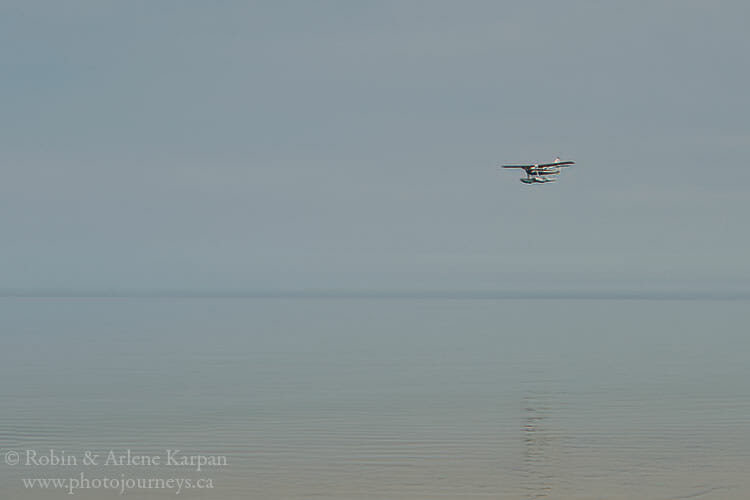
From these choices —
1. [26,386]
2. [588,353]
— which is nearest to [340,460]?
[26,386]

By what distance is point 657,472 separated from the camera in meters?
25.7

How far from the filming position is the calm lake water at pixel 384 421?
81.1ft

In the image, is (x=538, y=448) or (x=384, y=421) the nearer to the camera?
(x=538, y=448)

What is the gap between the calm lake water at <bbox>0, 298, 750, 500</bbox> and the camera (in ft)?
81.1

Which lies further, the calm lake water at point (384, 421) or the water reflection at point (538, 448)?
the calm lake water at point (384, 421)

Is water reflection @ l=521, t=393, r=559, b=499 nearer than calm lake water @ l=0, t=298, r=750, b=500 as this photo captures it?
Yes

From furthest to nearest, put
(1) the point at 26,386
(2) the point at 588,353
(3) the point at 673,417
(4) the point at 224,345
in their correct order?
(4) the point at 224,345
(2) the point at 588,353
(1) the point at 26,386
(3) the point at 673,417

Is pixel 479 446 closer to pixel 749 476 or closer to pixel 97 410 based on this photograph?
pixel 749 476

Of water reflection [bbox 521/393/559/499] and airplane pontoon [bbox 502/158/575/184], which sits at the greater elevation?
airplane pontoon [bbox 502/158/575/184]

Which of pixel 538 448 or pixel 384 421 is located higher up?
pixel 384 421

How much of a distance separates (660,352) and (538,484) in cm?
3948

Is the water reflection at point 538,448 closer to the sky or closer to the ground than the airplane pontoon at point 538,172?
closer to the ground

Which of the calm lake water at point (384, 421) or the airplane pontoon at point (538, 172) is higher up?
the airplane pontoon at point (538, 172)

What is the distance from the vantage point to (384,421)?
111ft
